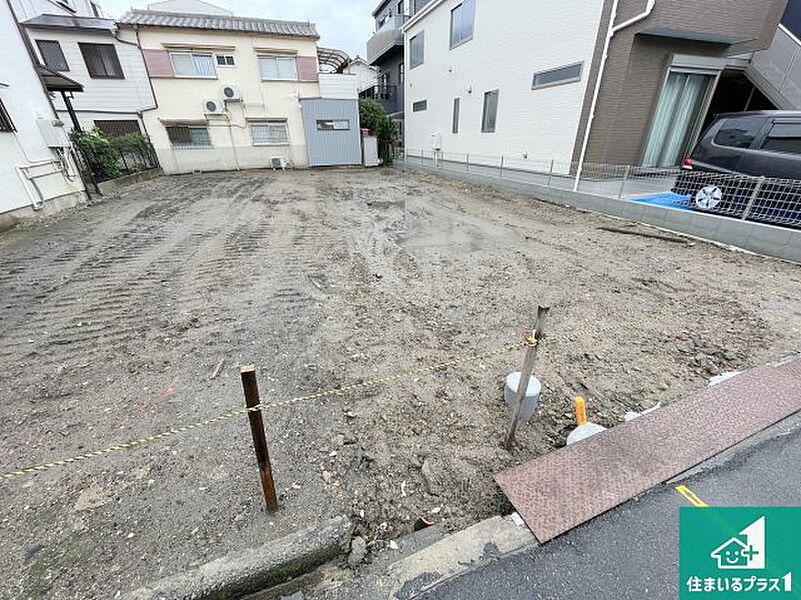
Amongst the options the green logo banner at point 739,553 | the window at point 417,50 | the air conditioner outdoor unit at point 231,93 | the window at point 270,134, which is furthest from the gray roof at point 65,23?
the green logo banner at point 739,553

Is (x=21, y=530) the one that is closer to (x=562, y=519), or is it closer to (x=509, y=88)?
(x=562, y=519)

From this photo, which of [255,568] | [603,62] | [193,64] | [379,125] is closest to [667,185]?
[603,62]

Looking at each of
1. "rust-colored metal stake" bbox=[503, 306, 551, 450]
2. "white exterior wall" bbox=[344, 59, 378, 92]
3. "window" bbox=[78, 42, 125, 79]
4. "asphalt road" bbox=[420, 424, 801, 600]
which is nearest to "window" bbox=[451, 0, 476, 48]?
"rust-colored metal stake" bbox=[503, 306, 551, 450]

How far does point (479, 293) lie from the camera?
12.8ft

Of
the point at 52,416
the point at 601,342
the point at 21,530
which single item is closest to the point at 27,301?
the point at 52,416

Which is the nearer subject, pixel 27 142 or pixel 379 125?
pixel 27 142

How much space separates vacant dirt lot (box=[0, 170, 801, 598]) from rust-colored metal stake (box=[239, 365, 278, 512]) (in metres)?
0.13

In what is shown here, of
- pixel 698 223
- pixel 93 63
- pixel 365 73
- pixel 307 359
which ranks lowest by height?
pixel 307 359

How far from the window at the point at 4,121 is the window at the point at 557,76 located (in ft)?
37.7

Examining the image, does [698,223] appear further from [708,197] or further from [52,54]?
[52,54]

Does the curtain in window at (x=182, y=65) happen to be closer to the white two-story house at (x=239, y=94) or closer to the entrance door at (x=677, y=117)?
the white two-story house at (x=239, y=94)

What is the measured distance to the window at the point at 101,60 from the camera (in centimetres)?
1314

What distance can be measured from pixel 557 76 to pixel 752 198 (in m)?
5.10

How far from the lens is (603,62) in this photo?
→ 676cm
